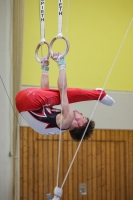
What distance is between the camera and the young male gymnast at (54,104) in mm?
3648

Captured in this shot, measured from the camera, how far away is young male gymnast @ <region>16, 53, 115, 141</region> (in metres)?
3.65

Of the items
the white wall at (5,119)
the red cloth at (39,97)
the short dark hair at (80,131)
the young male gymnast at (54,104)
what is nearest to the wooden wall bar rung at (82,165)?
the white wall at (5,119)

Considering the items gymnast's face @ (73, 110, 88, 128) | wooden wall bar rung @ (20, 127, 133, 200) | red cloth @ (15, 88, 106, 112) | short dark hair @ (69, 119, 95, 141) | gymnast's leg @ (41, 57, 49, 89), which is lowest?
wooden wall bar rung @ (20, 127, 133, 200)

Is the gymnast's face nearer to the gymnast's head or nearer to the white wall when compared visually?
the gymnast's head

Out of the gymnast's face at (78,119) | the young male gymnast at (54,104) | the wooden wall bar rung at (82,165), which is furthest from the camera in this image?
the wooden wall bar rung at (82,165)

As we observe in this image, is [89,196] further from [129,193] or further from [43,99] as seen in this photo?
[43,99]

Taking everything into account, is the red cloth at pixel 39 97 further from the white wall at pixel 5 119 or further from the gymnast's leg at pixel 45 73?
the white wall at pixel 5 119

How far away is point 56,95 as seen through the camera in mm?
3779

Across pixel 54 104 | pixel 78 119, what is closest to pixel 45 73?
pixel 54 104

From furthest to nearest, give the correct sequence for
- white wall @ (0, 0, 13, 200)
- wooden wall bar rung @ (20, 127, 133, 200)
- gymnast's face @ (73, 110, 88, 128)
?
wooden wall bar rung @ (20, 127, 133, 200)
white wall @ (0, 0, 13, 200)
gymnast's face @ (73, 110, 88, 128)

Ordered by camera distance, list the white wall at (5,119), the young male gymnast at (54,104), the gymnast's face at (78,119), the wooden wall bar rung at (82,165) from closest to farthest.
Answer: the young male gymnast at (54,104)
the gymnast's face at (78,119)
the white wall at (5,119)
the wooden wall bar rung at (82,165)

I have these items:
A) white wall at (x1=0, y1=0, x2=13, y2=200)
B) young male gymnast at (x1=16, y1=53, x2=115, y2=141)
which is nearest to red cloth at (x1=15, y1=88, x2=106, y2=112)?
young male gymnast at (x1=16, y1=53, x2=115, y2=141)

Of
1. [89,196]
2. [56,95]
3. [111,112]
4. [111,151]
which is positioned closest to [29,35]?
[111,112]

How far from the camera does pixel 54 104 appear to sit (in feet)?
12.5
